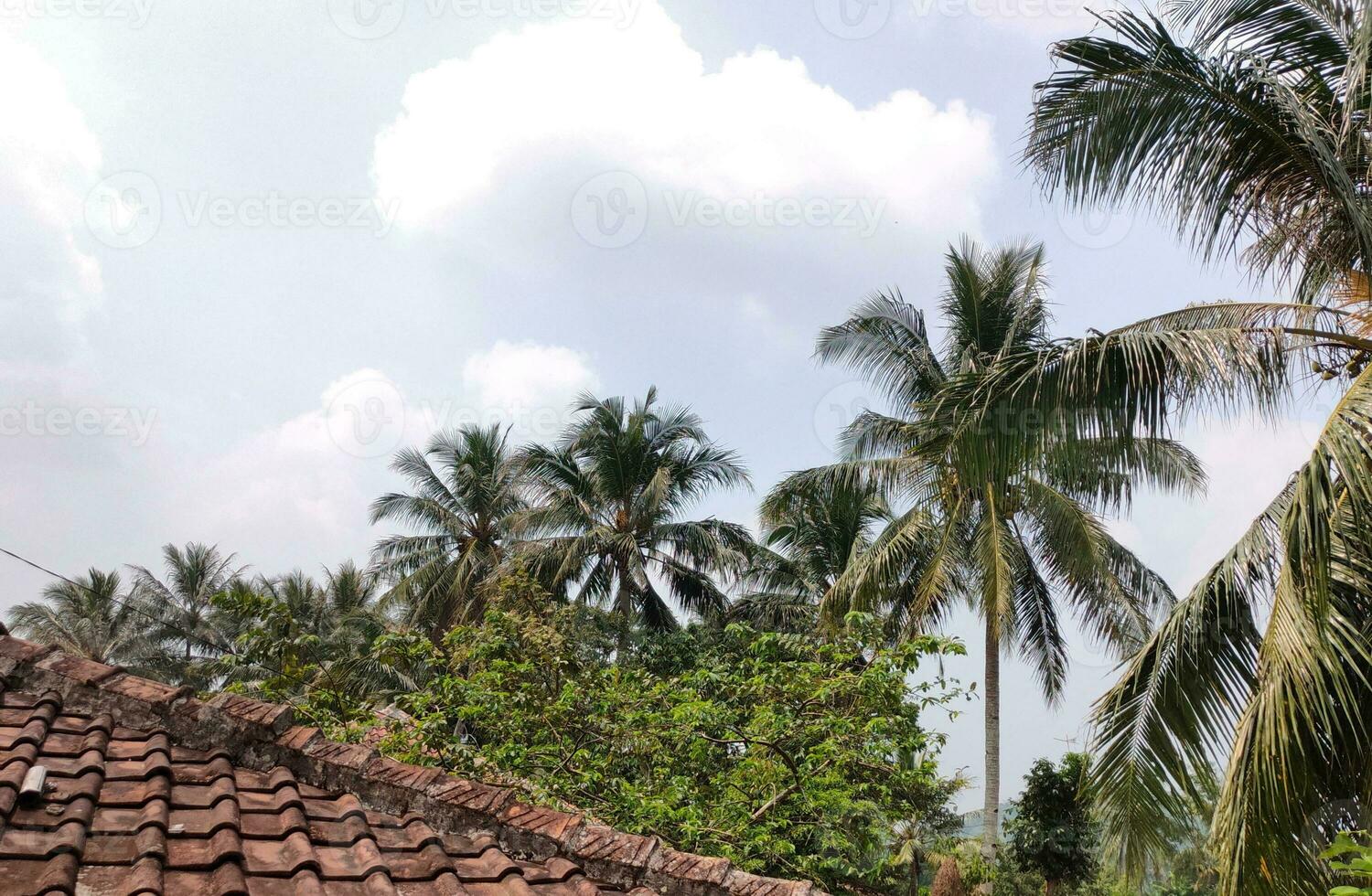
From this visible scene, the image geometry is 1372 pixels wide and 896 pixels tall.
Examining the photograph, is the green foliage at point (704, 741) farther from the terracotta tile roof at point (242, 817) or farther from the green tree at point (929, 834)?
the green tree at point (929, 834)

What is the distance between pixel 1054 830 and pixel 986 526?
8.52m

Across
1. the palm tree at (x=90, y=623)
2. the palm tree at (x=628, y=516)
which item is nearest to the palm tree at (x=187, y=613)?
the palm tree at (x=90, y=623)

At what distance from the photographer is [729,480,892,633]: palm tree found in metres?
21.2

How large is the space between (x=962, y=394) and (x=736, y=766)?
4.89 meters

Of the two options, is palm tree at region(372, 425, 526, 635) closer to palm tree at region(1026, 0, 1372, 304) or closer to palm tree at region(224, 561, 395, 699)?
palm tree at region(224, 561, 395, 699)

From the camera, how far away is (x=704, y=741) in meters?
9.36

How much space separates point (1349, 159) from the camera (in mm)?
5625

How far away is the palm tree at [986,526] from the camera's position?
15.8m

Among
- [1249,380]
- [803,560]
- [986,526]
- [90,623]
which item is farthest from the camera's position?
[90,623]

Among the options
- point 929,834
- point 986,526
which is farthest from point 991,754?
point 929,834

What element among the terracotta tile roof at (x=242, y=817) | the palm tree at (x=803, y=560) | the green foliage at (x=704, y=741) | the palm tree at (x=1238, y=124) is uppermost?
the palm tree at (x=803, y=560)

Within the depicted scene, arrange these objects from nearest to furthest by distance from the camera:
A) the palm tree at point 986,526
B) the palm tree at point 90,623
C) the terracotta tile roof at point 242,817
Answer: the terracotta tile roof at point 242,817 < the palm tree at point 986,526 < the palm tree at point 90,623

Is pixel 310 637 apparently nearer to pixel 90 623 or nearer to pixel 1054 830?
pixel 1054 830

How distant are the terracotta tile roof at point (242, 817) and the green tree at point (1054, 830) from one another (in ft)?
62.4
